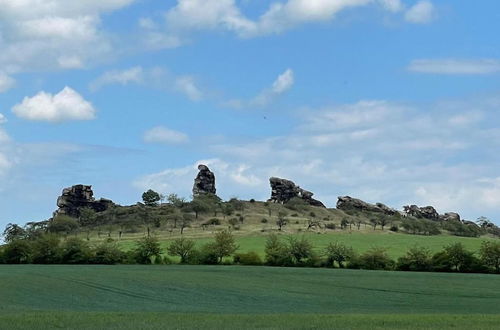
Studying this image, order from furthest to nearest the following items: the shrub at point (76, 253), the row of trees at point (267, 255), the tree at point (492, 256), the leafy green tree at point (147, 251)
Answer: the shrub at point (76, 253) < the leafy green tree at point (147, 251) < the row of trees at point (267, 255) < the tree at point (492, 256)

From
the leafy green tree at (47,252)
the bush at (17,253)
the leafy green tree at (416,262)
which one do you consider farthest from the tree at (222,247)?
the bush at (17,253)

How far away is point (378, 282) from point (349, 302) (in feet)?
79.8

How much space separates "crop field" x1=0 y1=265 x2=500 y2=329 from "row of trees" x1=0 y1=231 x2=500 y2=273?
1338 cm

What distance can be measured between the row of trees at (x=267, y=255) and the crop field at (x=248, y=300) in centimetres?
1338

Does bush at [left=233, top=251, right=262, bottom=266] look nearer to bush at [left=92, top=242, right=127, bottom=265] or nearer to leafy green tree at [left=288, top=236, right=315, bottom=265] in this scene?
leafy green tree at [left=288, top=236, right=315, bottom=265]

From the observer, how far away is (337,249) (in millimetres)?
131750

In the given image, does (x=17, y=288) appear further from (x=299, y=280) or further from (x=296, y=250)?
(x=296, y=250)

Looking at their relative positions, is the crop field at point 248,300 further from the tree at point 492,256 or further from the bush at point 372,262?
the bush at point 372,262

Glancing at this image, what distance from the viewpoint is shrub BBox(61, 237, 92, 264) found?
450ft

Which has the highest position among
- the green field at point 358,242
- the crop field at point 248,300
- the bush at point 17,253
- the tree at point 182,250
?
the green field at point 358,242

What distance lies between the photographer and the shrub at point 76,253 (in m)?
137

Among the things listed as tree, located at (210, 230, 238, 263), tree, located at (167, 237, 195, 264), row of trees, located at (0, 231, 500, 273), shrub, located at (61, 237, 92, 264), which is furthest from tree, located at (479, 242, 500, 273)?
shrub, located at (61, 237, 92, 264)

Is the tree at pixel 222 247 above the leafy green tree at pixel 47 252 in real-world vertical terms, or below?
above

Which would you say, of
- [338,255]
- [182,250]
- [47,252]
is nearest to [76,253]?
[47,252]
